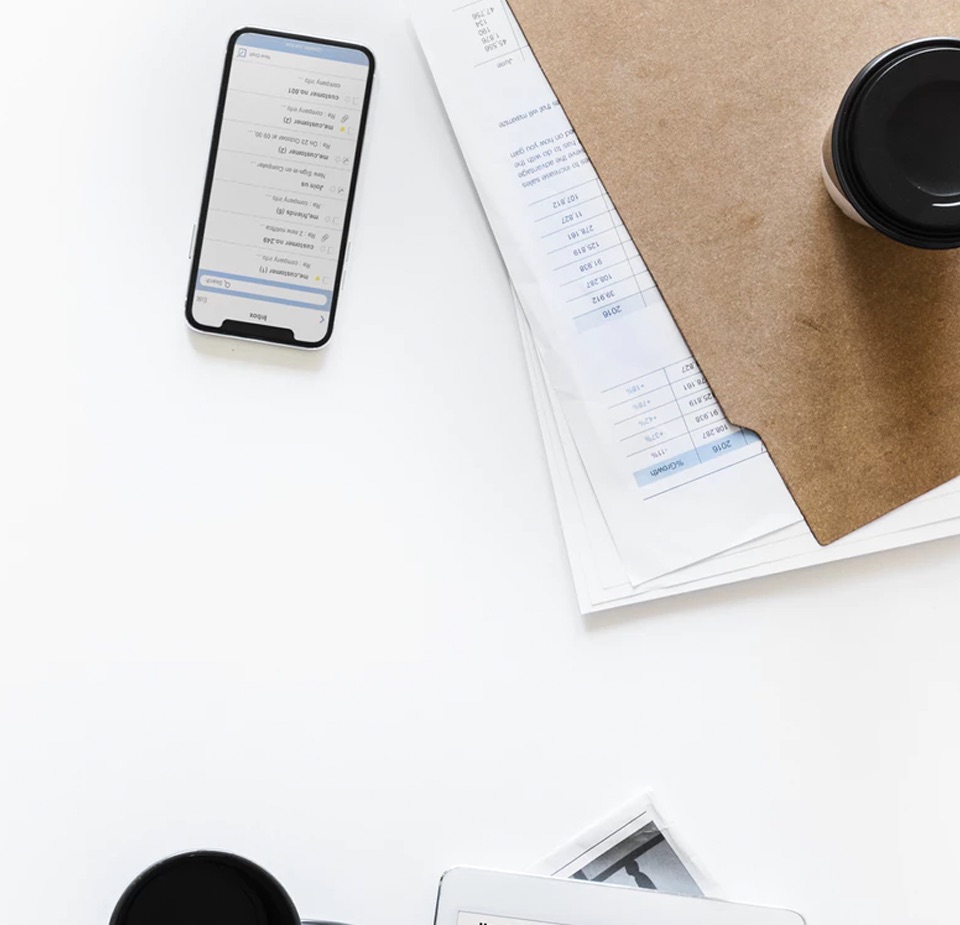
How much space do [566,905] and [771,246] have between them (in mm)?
390

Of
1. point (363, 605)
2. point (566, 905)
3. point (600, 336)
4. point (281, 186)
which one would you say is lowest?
point (566, 905)

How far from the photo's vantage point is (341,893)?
57cm

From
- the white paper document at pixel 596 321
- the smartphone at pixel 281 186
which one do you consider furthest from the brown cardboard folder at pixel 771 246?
the smartphone at pixel 281 186

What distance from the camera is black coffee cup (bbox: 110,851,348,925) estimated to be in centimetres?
51

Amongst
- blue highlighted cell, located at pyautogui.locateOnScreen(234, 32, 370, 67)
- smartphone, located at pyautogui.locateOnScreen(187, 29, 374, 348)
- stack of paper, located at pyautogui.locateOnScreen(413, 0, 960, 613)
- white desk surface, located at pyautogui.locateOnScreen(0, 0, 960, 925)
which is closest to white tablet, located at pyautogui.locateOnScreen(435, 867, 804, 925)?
white desk surface, located at pyautogui.locateOnScreen(0, 0, 960, 925)

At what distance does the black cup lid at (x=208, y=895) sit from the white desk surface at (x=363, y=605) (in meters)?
0.06

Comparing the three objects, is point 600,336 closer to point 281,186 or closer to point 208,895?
point 281,186

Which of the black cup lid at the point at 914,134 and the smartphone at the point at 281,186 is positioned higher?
the smartphone at the point at 281,186

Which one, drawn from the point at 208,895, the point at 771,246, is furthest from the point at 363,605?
the point at 771,246

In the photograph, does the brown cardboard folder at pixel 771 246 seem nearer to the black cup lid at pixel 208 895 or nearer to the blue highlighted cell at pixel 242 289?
the blue highlighted cell at pixel 242 289

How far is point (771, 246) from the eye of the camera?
56cm

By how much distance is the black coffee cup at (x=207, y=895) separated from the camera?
51cm

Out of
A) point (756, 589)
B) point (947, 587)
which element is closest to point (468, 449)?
point (756, 589)

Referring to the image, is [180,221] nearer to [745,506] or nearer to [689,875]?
[745,506]
